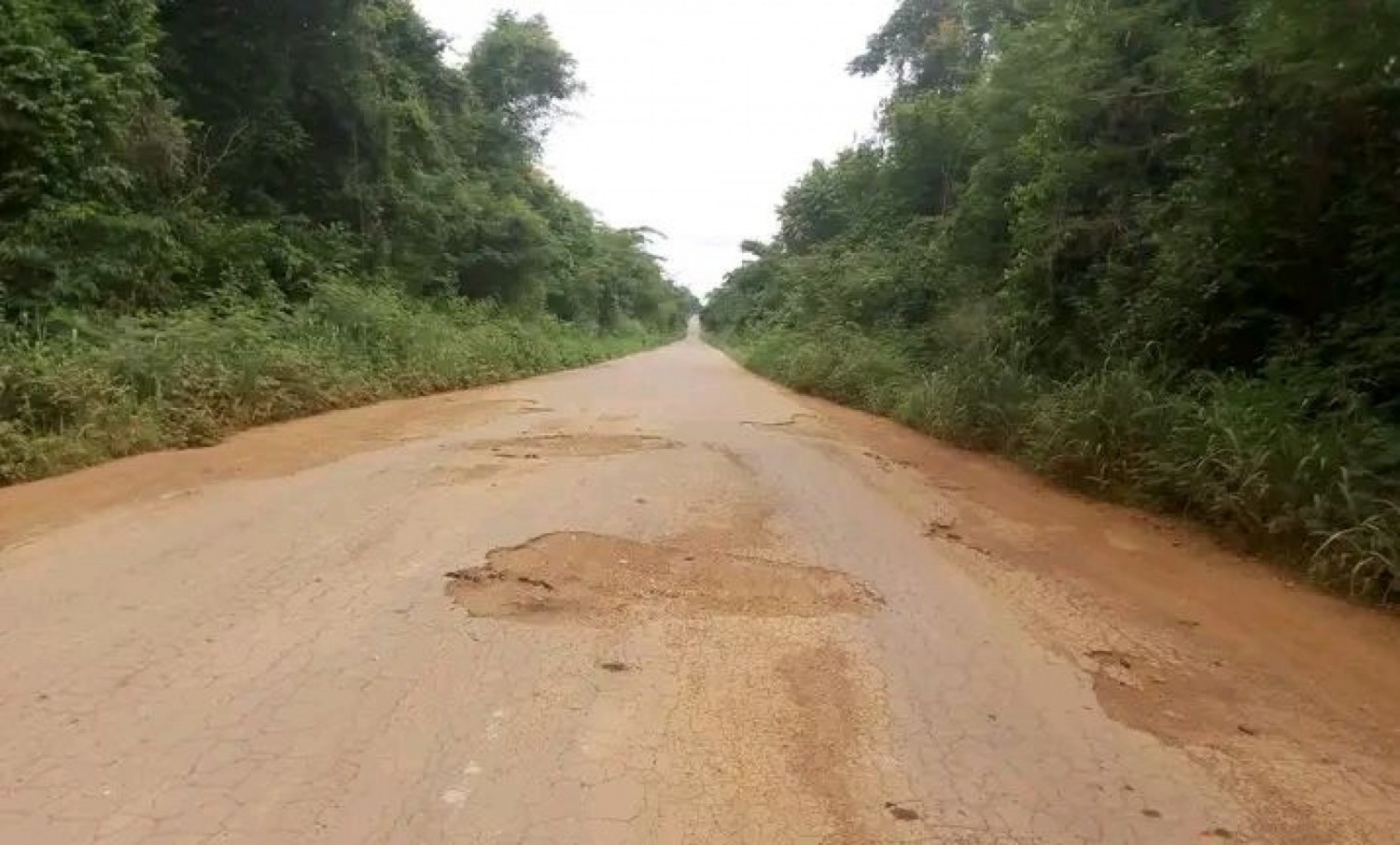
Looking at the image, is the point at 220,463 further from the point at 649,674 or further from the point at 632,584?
the point at 649,674

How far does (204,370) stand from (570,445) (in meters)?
4.12

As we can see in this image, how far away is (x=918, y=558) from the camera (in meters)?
5.66

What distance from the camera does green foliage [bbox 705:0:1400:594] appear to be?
626 centimetres

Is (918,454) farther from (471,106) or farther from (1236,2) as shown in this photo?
(471,106)

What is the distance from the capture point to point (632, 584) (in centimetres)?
475

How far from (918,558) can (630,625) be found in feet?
7.13

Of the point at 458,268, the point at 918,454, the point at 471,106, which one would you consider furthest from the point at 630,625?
the point at 471,106

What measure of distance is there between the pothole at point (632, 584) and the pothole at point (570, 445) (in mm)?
3188

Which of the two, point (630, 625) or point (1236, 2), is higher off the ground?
point (1236, 2)

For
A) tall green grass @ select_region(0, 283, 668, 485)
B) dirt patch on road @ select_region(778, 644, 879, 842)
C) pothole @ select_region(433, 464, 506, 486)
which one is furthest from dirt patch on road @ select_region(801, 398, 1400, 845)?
tall green grass @ select_region(0, 283, 668, 485)

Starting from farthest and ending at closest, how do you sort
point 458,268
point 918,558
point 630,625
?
point 458,268 < point 918,558 < point 630,625

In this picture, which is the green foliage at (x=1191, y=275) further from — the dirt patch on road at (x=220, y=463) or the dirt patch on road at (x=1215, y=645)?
the dirt patch on road at (x=220, y=463)

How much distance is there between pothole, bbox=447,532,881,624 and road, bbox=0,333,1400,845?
25mm

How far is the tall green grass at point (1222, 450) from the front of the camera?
5.57 m
